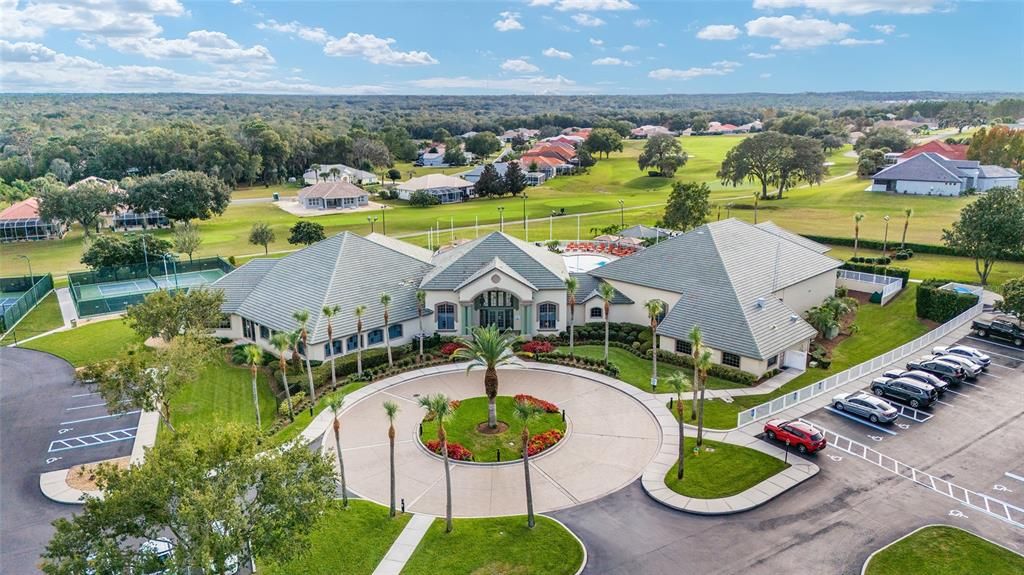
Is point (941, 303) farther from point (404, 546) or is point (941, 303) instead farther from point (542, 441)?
point (404, 546)

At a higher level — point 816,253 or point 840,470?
point 816,253

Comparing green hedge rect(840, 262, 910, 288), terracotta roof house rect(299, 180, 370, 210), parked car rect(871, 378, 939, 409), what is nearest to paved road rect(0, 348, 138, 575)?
parked car rect(871, 378, 939, 409)

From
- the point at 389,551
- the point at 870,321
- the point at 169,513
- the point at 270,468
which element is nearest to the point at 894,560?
the point at 389,551

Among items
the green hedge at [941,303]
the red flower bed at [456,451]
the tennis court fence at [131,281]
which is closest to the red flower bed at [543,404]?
the red flower bed at [456,451]

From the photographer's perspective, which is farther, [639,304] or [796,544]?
[639,304]

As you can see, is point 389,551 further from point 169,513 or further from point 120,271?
point 120,271

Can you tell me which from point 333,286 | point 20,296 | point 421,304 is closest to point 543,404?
point 421,304

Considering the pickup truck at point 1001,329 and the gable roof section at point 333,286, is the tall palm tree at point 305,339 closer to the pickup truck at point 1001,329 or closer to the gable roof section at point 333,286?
the gable roof section at point 333,286

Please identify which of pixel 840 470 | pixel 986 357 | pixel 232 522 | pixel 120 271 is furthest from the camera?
pixel 120 271
